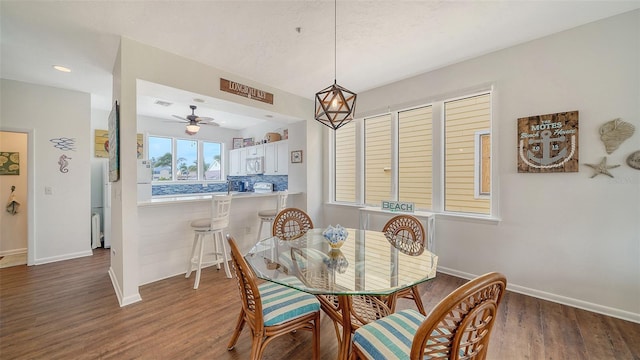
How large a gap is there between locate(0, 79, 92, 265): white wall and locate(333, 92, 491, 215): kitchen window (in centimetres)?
436

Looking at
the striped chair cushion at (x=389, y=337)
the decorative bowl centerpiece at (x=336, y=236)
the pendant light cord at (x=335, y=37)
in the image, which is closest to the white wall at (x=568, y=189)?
the pendant light cord at (x=335, y=37)

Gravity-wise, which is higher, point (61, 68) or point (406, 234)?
point (61, 68)

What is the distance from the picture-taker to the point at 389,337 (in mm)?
1226

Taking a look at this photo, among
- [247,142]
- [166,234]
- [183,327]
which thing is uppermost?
[247,142]

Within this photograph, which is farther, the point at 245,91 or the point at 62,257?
the point at 62,257

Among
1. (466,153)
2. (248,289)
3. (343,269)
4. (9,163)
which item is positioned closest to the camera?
(248,289)

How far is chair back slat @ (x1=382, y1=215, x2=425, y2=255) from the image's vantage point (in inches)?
82.4

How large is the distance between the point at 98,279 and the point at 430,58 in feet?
16.6

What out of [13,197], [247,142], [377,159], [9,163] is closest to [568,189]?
[377,159]

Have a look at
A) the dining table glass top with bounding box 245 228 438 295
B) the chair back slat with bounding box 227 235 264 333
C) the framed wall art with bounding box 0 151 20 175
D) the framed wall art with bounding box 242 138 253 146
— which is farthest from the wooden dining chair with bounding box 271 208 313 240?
the framed wall art with bounding box 0 151 20 175

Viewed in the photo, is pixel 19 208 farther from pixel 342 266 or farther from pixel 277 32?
pixel 342 266

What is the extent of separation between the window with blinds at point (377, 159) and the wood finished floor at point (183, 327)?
1635 millimetres

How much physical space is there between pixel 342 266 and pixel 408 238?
1.00 metres

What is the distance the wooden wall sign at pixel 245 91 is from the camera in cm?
326
